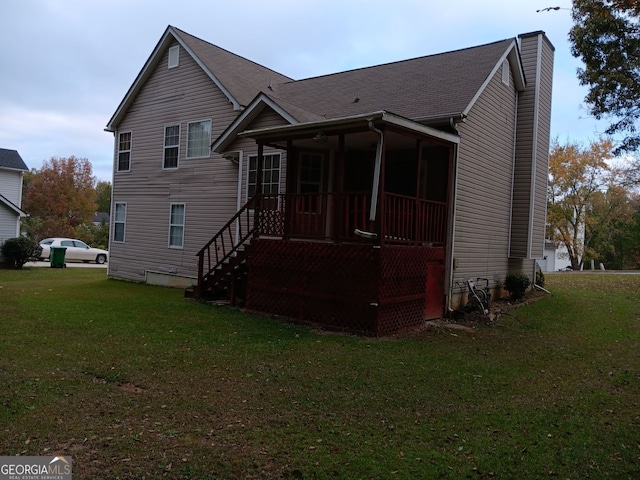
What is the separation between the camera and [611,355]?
8109mm

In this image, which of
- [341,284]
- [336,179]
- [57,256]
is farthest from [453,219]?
[57,256]

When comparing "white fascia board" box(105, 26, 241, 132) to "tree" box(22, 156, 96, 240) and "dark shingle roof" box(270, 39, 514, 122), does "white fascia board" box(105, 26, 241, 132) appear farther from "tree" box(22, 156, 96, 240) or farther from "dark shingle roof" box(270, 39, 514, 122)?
"tree" box(22, 156, 96, 240)

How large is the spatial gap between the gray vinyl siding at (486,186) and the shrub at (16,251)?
19.4 metres

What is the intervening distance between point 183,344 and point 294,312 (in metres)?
2.67

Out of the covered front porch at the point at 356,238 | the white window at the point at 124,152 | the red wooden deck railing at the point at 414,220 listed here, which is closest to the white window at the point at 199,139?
the white window at the point at 124,152

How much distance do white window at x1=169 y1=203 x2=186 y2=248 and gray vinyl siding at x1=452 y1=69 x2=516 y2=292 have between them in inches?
324

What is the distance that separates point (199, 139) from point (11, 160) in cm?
2368

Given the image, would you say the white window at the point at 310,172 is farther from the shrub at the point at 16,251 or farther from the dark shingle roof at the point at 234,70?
the shrub at the point at 16,251

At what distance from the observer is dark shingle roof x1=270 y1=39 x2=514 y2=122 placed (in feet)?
37.4

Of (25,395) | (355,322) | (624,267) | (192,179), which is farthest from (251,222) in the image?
(624,267)

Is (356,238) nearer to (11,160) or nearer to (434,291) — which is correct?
(434,291)

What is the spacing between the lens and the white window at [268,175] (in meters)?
12.8

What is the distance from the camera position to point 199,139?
49.0 feet

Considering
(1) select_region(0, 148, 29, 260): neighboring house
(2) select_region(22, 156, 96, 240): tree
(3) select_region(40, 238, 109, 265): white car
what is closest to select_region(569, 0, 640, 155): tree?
(3) select_region(40, 238, 109, 265): white car
